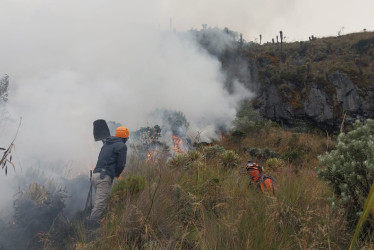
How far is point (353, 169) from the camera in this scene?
3.00 metres

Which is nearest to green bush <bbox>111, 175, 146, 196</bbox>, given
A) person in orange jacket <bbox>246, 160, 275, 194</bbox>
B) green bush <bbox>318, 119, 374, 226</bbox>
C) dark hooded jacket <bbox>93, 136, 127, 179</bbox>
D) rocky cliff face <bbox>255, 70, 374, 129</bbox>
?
dark hooded jacket <bbox>93, 136, 127, 179</bbox>

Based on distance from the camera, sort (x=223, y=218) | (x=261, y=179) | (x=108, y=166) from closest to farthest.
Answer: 1. (x=223, y=218)
2. (x=261, y=179)
3. (x=108, y=166)

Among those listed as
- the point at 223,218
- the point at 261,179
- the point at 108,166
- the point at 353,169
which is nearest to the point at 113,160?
the point at 108,166

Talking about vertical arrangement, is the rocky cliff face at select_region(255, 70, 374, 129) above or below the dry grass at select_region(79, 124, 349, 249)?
below

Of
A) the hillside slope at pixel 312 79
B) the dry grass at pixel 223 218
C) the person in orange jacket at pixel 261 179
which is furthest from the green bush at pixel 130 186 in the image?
the hillside slope at pixel 312 79

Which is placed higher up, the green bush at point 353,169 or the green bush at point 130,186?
the green bush at point 353,169

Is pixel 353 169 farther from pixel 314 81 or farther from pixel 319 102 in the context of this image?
pixel 314 81

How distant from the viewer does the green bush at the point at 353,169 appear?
2.92 m

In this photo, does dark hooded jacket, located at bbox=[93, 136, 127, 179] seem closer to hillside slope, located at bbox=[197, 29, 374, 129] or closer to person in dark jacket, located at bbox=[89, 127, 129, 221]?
person in dark jacket, located at bbox=[89, 127, 129, 221]

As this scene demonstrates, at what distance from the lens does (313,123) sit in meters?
26.2

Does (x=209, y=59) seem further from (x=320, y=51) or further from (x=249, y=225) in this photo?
(x=249, y=225)

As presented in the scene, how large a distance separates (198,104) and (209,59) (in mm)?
8945

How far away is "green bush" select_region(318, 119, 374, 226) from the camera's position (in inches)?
115

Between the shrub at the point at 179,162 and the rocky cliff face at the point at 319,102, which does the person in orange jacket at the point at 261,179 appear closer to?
the shrub at the point at 179,162
